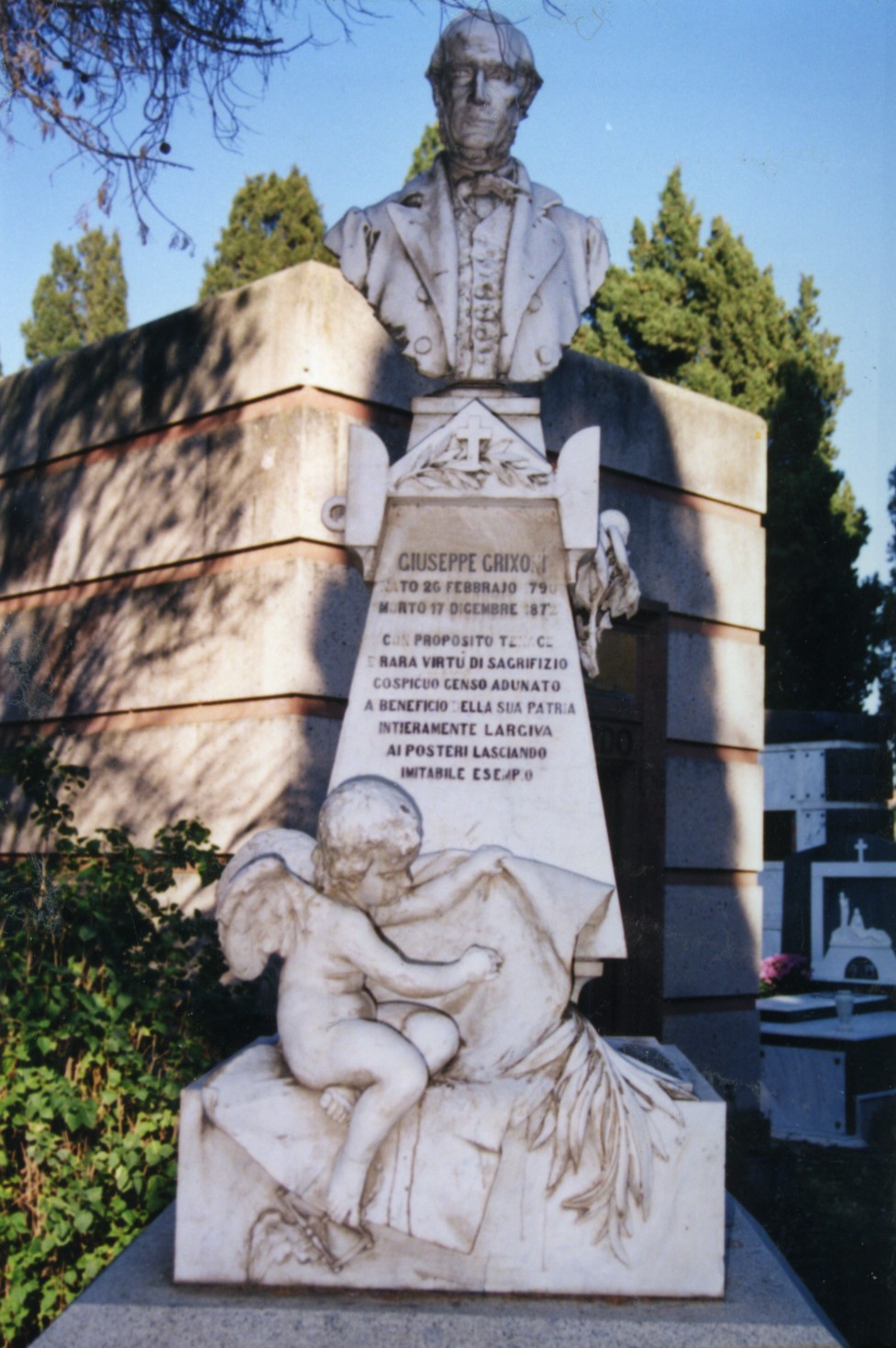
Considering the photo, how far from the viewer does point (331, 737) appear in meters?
6.57

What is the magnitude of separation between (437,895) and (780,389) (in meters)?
16.6

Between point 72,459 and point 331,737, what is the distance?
246cm

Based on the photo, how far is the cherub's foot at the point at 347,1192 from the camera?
3.44 m

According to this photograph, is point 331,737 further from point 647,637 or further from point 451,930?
point 451,930

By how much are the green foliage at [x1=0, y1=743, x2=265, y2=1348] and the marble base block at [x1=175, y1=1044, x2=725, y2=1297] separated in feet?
3.56

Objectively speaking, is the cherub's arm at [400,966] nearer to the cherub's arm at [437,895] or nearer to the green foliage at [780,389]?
the cherub's arm at [437,895]

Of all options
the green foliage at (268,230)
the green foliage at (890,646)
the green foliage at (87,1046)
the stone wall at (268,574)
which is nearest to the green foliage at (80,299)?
the green foliage at (268,230)

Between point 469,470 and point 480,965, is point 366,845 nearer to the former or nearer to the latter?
point 480,965

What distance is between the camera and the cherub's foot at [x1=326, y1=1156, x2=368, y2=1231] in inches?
135

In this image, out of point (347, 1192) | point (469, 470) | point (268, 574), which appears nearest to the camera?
point (347, 1192)

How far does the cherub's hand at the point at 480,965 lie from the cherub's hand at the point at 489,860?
21cm

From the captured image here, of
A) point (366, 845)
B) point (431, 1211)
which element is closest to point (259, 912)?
point (366, 845)

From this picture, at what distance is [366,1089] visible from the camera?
3498 mm

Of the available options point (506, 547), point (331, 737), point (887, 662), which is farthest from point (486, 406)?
point (887, 662)
